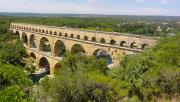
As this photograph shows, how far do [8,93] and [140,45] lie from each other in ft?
87.4

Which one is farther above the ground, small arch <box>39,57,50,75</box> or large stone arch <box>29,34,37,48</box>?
large stone arch <box>29,34,37,48</box>

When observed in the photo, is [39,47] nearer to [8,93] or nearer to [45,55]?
[45,55]

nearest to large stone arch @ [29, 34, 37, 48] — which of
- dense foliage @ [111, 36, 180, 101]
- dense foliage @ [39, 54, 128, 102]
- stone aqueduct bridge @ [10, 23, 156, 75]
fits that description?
stone aqueduct bridge @ [10, 23, 156, 75]

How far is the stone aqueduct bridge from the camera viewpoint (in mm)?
38938

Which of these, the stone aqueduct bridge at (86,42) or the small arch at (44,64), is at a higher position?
the stone aqueduct bridge at (86,42)

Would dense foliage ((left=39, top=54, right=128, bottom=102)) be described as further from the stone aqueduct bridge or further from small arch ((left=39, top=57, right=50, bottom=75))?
small arch ((left=39, top=57, right=50, bottom=75))

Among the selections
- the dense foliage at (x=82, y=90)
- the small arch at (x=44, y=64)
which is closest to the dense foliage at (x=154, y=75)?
the dense foliage at (x=82, y=90)

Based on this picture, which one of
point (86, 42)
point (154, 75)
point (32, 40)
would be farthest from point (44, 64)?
point (154, 75)

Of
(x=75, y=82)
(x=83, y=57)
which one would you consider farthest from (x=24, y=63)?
(x=75, y=82)

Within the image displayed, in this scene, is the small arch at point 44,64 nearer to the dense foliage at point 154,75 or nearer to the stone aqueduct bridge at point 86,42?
the stone aqueduct bridge at point 86,42

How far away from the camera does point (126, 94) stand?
2312 cm

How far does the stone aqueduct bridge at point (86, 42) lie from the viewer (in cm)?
3894

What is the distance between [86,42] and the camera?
43.6 meters

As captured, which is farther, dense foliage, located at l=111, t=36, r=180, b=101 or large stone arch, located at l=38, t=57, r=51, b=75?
large stone arch, located at l=38, t=57, r=51, b=75
